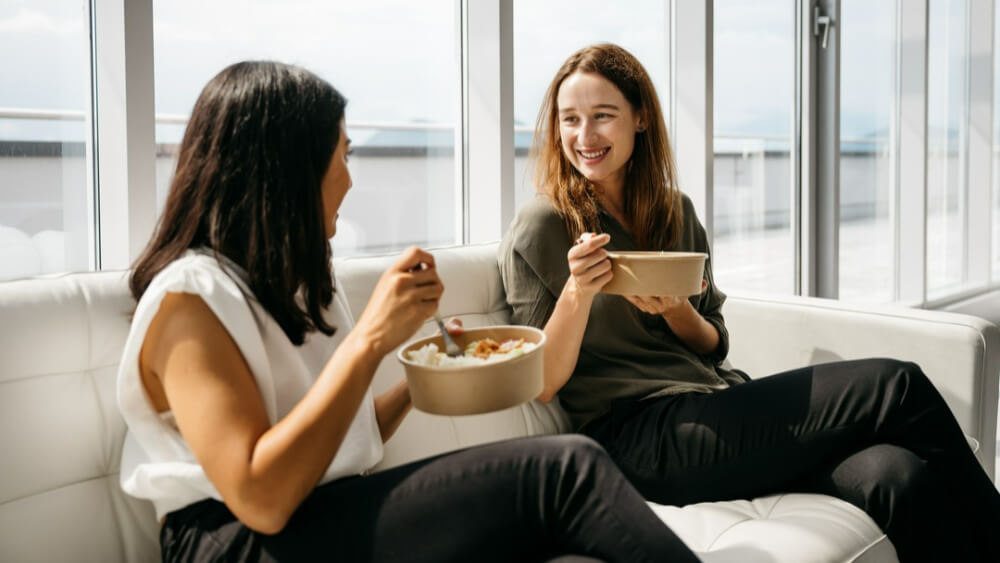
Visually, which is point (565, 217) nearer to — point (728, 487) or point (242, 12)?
point (728, 487)

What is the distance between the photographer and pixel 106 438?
3.86 feet

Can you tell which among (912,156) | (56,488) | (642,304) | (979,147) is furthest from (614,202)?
(979,147)

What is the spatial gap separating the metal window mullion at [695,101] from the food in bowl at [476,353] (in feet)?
6.48

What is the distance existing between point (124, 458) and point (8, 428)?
0.17 m

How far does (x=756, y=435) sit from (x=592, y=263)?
1.48ft

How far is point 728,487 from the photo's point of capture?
4.87 feet

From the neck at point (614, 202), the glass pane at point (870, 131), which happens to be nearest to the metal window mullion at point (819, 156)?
the glass pane at point (870, 131)

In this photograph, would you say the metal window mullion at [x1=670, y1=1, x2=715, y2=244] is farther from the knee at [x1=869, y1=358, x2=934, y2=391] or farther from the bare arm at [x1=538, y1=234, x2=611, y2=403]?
the bare arm at [x1=538, y1=234, x2=611, y2=403]

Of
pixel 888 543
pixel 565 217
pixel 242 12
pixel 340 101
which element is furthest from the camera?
pixel 242 12

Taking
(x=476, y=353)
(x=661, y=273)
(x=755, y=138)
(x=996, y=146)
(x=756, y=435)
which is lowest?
(x=756, y=435)

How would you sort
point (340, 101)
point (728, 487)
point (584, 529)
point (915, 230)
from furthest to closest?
point (915, 230)
point (728, 487)
point (340, 101)
point (584, 529)

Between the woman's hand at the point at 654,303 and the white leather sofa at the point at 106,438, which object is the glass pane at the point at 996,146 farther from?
the woman's hand at the point at 654,303

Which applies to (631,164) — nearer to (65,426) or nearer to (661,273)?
(661,273)

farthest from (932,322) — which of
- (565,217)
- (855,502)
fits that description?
(565,217)
